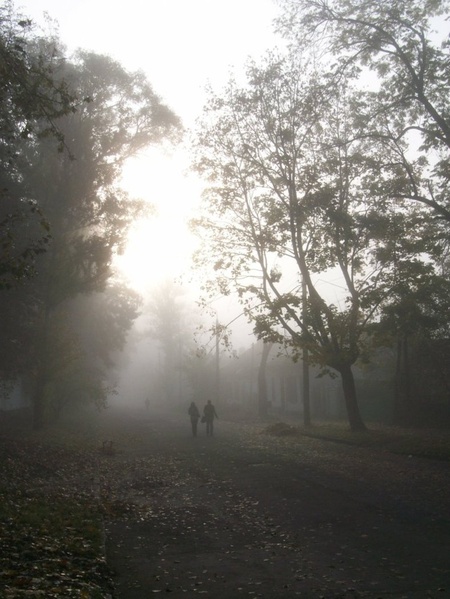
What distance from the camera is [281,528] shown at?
986 centimetres

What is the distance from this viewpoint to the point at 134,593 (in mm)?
6930

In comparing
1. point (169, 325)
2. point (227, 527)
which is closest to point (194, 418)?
point (227, 527)

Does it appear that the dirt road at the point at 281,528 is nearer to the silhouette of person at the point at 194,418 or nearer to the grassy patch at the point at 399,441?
the grassy patch at the point at 399,441

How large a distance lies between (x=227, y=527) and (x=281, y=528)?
3.09 ft

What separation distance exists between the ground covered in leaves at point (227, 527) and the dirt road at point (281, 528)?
0.08ft

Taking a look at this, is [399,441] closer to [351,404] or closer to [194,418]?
[351,404]

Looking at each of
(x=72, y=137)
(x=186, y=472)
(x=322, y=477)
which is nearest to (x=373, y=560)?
(x=322, y=477)

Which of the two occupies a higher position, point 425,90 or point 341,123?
point 341,123

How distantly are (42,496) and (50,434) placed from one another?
15626 mm

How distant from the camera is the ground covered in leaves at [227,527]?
6.92m

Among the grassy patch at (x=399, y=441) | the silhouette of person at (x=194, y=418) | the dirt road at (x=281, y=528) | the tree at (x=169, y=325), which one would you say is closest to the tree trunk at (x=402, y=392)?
the grassy patch at (x=399, y=441)

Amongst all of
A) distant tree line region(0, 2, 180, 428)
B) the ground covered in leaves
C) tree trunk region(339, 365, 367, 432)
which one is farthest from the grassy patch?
distant tree line region(0, 2, 180, 428)

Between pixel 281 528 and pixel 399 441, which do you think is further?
pixel 399 441

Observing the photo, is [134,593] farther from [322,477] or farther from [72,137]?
[72,137]
